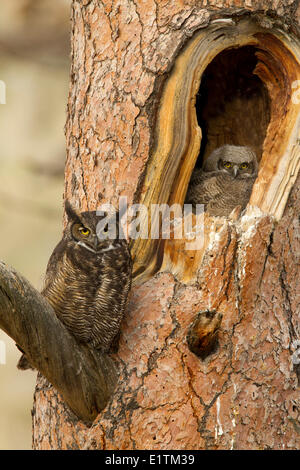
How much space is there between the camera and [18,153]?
570 cm

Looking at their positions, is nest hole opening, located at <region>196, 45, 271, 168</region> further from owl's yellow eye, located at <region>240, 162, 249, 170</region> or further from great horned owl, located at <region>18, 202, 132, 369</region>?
great horned owl, located at <region>18, 202, 132, 369</region>

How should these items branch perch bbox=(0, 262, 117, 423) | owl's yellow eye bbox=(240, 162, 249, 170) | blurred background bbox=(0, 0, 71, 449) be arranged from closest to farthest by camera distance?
branch perch bbox=(0, 262, 117, 423) < owl's yellow eye bbox=(240, 162, 249, 170) < blurred background bbox=(0, 0, 71, 449)

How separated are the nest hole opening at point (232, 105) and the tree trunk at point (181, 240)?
2.47 ft

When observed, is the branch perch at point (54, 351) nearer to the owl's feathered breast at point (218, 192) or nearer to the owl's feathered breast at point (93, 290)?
the owl's feathered breast at point (93, 290)

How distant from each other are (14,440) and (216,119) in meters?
3.72

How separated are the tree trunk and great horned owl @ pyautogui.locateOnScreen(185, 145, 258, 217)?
0.68m

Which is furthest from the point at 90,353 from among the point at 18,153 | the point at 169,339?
the point at 18,153

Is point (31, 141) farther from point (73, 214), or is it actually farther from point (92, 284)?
point (92, 284)

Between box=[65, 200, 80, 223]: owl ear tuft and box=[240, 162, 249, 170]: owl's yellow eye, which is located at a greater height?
box=[240, 162, 249, 170]: owl's yellow eye

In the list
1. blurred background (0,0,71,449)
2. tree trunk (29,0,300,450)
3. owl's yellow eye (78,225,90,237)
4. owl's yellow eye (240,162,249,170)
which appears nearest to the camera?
tree trunk (29,0,300,450)

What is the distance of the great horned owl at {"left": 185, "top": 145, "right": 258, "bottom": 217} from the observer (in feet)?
11.5

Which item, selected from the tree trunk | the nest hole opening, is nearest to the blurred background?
the nest hole opening

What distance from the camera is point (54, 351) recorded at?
91.4 inches

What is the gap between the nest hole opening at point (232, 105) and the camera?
3.80 metres
